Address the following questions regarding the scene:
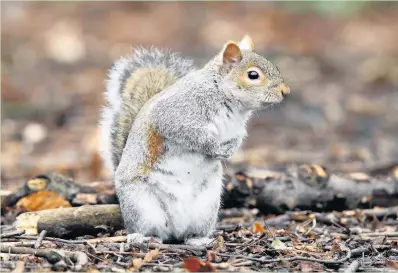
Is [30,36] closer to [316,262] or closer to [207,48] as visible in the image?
[207,48]

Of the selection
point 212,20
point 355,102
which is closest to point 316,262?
point 355,102

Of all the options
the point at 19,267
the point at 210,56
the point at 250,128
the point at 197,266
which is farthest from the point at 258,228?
the point at 210,56

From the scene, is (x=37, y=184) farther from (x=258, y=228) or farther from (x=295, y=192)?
(x=295, y=192)

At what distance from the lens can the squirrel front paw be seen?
3938 mm

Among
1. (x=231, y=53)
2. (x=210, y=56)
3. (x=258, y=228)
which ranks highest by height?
(x=210, y=56)

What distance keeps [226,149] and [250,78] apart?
0.39m

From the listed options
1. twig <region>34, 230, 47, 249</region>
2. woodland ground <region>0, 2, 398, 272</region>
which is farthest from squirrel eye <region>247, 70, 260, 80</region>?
twig <region>34, 230, 47, 249</region>

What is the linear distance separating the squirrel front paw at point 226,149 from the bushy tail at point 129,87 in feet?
2.40

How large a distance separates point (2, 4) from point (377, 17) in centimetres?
750

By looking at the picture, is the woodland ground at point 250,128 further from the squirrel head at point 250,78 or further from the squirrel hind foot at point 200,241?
the squirrel head at point 250,78

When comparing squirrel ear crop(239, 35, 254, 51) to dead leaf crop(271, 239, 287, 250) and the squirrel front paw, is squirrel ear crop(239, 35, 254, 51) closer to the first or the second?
the squirrel front paw

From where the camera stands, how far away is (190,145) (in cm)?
391

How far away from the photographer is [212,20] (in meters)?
15.2

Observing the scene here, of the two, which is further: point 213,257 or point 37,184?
point 37,184
